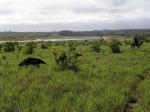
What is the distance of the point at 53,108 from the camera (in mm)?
7562

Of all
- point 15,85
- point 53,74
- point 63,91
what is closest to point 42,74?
point 53,74

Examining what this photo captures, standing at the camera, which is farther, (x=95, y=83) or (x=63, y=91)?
(x=95, y=83)

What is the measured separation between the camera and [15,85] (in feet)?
35.1

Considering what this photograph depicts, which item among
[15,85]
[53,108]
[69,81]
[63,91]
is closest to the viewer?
[53,108]

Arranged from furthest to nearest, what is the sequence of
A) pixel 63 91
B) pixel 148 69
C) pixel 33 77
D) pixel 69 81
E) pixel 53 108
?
pixel 148 69, pixel 33 77, pixel 69 81, pixel 63 91, pixel 53 108

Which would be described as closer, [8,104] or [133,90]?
[8,104]

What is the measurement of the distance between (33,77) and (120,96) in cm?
478

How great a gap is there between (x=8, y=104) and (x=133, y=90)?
14.5 feet

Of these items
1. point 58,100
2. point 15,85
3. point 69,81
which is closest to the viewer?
point 58,100

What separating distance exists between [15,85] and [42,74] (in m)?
2.82

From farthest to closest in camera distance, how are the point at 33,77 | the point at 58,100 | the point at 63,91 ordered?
the point at 33,77 < the point at 63,91 < the point at 58,100

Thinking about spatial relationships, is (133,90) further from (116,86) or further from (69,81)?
(69,81)

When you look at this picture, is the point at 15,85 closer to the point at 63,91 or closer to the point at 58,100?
the point at 63,91

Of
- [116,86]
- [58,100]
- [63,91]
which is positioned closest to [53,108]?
[58,100]
